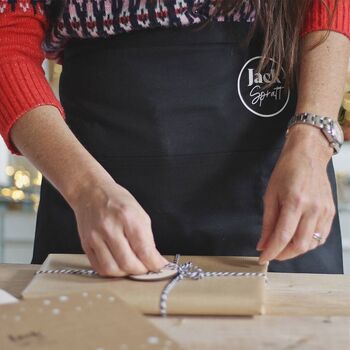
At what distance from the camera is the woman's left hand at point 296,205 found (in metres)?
0.84

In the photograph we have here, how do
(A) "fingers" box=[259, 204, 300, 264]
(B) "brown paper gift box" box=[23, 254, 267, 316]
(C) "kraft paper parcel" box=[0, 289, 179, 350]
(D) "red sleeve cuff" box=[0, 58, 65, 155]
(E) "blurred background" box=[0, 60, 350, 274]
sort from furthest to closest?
(E) "blurred background" box=[0, 60, 350, 274] → (D) "red sleeve cuff" box=[0, 58, 65, 155] → (A) "fingers" box=[259, 204, 300, 264] → (B) "brown paper gift box" box=[23, 254, 267, 316] → (C) "kraft paper parcel" box=[0, 289, 179, 350]

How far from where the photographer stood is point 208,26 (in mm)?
1024

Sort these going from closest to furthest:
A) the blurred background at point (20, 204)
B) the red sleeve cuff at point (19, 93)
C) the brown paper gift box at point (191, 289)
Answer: the brown paper gift box at point (191, 289), the red sleeve cuff at point (19, 93), the blurred background at point (20, 204)

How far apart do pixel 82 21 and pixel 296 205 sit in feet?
1.30

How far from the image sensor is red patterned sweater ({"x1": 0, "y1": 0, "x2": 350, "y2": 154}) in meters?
0.97

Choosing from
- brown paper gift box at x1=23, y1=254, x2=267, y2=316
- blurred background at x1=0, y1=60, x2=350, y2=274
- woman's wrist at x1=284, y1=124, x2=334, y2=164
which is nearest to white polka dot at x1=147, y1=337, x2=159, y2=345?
brown paper gift box at x1=23, y1=254, x2=267, y2=316

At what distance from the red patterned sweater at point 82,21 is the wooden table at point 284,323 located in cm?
27

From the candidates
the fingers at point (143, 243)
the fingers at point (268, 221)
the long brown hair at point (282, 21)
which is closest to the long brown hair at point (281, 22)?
the long brown hair at point (282, 21)

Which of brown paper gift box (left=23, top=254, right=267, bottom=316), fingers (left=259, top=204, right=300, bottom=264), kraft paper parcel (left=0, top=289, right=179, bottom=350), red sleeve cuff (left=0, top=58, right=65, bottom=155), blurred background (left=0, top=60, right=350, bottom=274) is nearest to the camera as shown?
kraft paper parcel (left=0, top=289, right=179, bottom=350)

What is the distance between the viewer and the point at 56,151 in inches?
35.2

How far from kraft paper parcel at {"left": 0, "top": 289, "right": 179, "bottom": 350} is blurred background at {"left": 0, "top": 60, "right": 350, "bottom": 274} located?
5.58 feet

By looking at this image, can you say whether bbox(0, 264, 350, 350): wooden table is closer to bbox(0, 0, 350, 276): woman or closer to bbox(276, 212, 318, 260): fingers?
bbox(276, 212, 318, 260): fingers

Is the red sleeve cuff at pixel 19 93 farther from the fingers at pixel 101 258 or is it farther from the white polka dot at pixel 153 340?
the white polka dot at pixel 153 340

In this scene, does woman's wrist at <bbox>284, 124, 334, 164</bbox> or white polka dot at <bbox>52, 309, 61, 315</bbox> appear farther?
woman's wrist at <bbox>284, 124, 334, 164</bbox>
